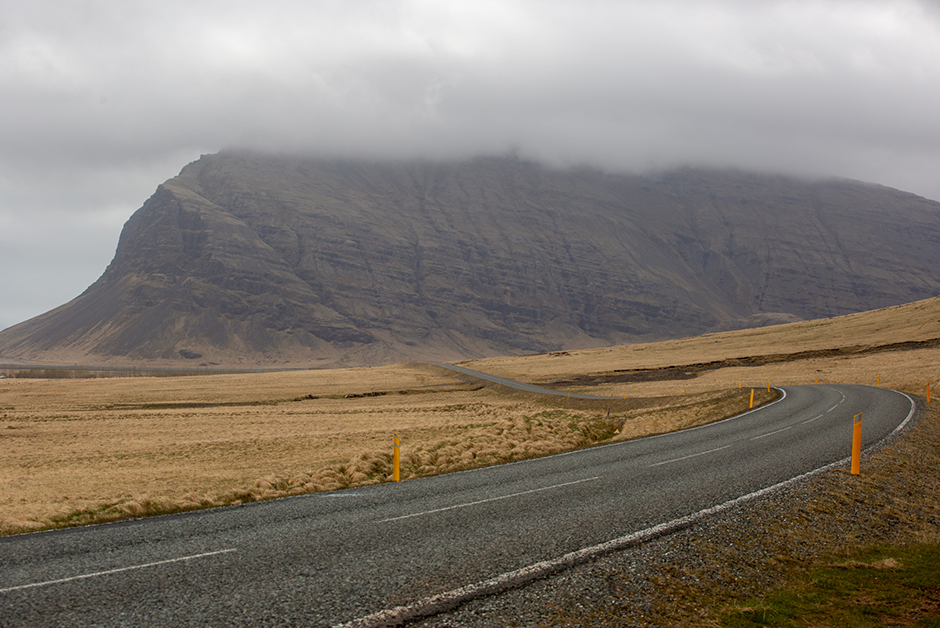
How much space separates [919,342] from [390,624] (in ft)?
291

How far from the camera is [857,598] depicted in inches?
277

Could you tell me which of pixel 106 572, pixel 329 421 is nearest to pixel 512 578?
pixel 106 572

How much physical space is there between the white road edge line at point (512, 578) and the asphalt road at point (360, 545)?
1.0 inches

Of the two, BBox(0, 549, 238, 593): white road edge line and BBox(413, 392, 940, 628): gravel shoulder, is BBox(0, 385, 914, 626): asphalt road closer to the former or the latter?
BBox(0, 549, 238, 593): white road edge line

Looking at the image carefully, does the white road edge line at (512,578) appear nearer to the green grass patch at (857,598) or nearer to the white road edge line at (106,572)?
the green grass patch at (857,598)

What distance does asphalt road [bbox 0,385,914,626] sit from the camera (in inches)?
258

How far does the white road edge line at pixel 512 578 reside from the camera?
6234 millimetres

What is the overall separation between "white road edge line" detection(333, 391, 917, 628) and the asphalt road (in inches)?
1.0

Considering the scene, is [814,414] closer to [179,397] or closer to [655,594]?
[655,594]

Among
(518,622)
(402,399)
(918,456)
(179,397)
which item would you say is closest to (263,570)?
(518,622)

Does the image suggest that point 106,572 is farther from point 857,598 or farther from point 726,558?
point 857,598

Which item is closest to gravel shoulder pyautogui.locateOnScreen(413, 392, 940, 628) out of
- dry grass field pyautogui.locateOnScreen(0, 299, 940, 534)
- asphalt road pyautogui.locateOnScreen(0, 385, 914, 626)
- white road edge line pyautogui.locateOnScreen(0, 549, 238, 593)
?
asphalt road pyautogui.locateOnScreen(0, 385, 914, 626)

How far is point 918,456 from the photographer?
15398mm

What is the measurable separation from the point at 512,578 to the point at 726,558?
3.15 m
